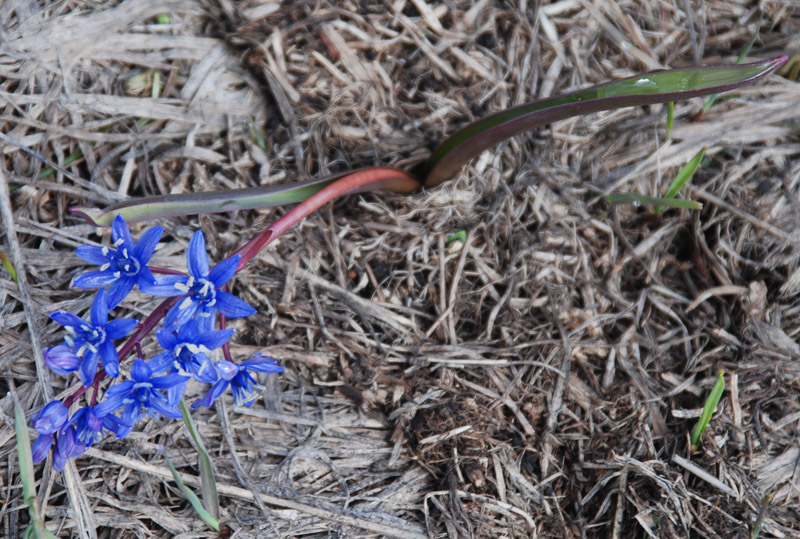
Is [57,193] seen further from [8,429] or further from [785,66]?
[785,66]

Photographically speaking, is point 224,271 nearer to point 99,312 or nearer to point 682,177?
point 99,312

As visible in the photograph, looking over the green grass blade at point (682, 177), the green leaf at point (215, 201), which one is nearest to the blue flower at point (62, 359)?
the green leaf at point (215, 201)

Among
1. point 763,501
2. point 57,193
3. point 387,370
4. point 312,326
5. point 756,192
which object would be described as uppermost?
point 57,193

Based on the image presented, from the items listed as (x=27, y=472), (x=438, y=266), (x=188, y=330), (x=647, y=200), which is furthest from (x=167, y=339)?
(x=647, y=200)

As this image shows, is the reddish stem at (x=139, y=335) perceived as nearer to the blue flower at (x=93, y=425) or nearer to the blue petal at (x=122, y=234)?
the blue flower at (x=93, y=425)

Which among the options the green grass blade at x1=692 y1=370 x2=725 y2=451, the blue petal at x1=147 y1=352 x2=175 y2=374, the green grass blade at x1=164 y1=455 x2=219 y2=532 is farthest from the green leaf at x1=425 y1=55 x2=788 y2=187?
the green grass blade at x1=164 y1=455 x2=219 y2=532

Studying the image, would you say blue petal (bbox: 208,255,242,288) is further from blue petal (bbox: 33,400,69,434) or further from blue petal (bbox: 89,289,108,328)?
blue petal (bbox: 33,400,69,434)

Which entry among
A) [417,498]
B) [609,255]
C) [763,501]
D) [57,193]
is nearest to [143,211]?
[57,193]
